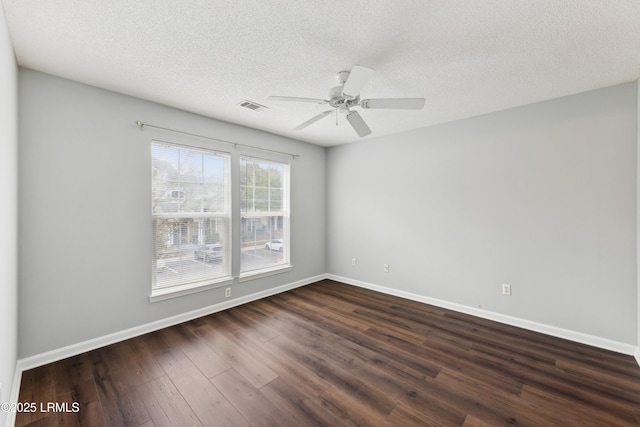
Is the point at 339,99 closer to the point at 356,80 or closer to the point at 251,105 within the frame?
the point at 356,80

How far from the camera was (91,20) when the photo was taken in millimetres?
1681

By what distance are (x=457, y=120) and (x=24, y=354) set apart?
513cm

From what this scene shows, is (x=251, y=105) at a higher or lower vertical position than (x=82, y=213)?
higher

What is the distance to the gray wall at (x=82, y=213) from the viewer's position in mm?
2234

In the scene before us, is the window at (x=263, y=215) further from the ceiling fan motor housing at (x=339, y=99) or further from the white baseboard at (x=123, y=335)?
the ceiling fan motor housing at (x=339, y=99)

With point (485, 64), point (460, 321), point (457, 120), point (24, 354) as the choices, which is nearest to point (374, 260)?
point (460, 321)

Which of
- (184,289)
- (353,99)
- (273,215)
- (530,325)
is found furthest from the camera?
(273,215)

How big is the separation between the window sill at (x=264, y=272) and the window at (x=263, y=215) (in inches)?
0.6

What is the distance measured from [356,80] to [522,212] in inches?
100

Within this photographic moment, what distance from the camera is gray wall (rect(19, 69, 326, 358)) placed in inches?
88.0

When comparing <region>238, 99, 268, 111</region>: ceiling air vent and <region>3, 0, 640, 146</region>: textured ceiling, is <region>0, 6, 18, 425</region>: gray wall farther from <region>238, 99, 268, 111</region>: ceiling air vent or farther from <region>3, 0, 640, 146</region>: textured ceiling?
<region>238, 99, 268, 111</region>: ceiling air vent

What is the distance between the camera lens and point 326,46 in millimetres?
1919

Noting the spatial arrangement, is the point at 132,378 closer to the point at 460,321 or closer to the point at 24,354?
the point at 24,354

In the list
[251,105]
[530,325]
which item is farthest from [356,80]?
[530,325]
